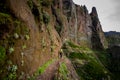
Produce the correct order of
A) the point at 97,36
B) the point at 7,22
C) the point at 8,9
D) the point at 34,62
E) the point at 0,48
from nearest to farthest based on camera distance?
the point at 0,48, the point at 7,22, the point at 8,9, the point at 34,62, the point at 97,36

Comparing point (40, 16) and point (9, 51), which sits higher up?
point (40, 16)

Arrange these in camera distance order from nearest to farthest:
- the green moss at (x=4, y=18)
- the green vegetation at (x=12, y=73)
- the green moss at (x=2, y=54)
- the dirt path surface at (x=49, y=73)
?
1. the green moss at (x=2, y=54)
2. the green vegetation at (x=12, y=73)
3. the green moss at (x=4, y=18)
4. the dirt path surface at (x=49, y=73)

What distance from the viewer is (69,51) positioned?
121 m

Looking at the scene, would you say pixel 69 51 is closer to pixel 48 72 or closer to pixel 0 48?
pixel 48 72

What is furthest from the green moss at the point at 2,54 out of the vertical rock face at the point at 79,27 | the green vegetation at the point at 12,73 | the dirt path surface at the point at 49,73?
the vertical rock face at the point at 79,27

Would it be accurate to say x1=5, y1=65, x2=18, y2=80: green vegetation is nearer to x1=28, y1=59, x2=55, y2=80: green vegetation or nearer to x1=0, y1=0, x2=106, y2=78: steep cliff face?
x1=0, y1=0, x2=106, y2=78: steep cliff face

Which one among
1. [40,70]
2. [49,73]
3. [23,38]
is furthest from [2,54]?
[49,73]

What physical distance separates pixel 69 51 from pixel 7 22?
94640mm

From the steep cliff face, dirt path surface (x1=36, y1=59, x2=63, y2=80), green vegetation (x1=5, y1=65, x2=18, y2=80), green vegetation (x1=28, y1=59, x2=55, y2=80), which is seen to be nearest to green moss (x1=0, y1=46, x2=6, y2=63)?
the steep cliff face

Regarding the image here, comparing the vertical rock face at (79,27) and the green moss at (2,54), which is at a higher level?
the vertical rock face at (79,27)

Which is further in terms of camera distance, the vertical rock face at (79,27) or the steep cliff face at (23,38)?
the vertical rock face at (79,27)

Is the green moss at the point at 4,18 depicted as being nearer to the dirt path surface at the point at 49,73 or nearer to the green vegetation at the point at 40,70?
the green vegetation at the point at 40,70

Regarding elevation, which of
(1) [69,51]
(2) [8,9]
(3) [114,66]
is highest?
(2) [8,9]

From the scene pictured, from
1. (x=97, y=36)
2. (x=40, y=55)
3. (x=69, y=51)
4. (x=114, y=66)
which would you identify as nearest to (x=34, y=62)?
(x=40, y=55)
